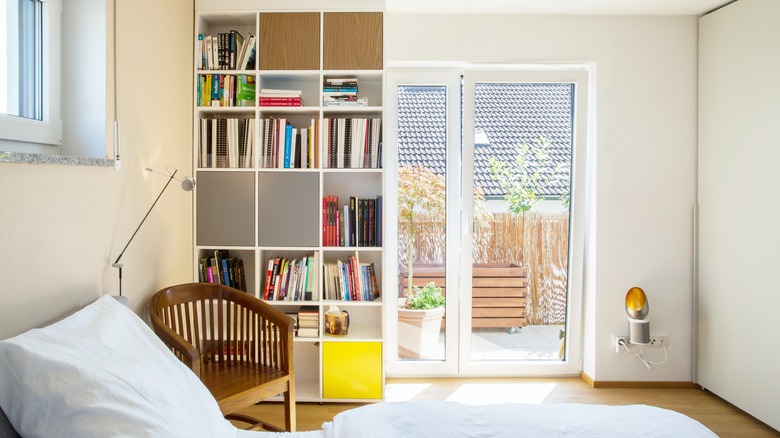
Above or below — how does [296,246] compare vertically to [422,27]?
below

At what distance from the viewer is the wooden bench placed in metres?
3.86

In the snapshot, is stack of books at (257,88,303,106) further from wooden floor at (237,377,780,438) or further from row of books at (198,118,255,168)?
wooden floor at (237,377,780,438)

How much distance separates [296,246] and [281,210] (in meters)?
0.24

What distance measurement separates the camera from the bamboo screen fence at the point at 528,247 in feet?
12.6

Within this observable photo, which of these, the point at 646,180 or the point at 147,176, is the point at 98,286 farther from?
the point at 646,180

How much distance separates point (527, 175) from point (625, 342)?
1.32 m

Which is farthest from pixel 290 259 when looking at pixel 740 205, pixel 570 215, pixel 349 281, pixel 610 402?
pixel 740 205

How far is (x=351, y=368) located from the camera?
10.9 ft

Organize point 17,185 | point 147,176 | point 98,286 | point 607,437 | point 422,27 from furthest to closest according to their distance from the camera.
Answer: point 422,27 → point 147,176 → point 98,286 → point 17,185 → point 607,437

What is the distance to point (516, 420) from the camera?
65.5 inches

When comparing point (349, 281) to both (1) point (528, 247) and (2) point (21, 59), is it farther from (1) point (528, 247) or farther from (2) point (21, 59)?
(2) point (21, 59)

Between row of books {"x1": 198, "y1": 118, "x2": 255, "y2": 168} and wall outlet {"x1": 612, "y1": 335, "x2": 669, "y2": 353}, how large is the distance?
269 cm

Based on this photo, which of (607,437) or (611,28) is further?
(611,28)

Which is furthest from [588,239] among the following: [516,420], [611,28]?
[516,420]
